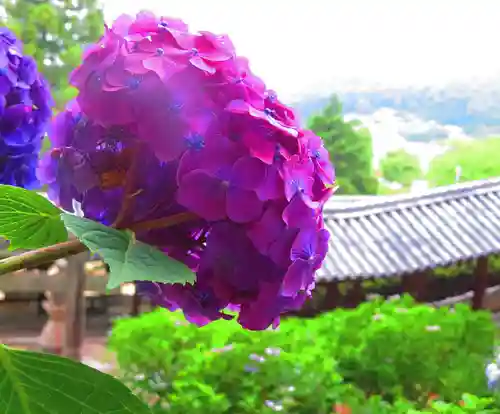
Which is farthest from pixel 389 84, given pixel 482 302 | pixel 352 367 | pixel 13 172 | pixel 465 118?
pixel 13 172

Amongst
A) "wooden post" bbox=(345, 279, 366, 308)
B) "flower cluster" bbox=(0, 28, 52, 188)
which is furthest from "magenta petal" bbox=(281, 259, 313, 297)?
"wooden post" bbox=(345, 279, 366, 308)

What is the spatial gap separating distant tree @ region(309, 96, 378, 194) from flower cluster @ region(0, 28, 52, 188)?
454cm

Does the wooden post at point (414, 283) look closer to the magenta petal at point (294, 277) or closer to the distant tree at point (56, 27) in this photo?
the distant tree at point (56, 27)

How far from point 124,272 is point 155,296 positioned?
70 mm

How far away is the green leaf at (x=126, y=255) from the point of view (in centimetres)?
16

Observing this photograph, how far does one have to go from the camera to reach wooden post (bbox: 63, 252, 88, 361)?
240 centimetres

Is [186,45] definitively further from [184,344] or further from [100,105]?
[184,344]

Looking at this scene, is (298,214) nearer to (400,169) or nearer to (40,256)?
(40,256)

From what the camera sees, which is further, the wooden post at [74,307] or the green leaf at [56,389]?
the wooden post at [74,307]

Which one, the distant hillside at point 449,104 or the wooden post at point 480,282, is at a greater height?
the wooden post at point 480,282

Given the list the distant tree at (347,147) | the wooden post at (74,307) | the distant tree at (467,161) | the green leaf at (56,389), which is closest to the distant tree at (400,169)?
the distant tree at (467,161)

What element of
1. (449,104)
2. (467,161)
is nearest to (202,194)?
(467,161)

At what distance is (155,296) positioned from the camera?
0.22 metres

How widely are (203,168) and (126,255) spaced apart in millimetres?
33
